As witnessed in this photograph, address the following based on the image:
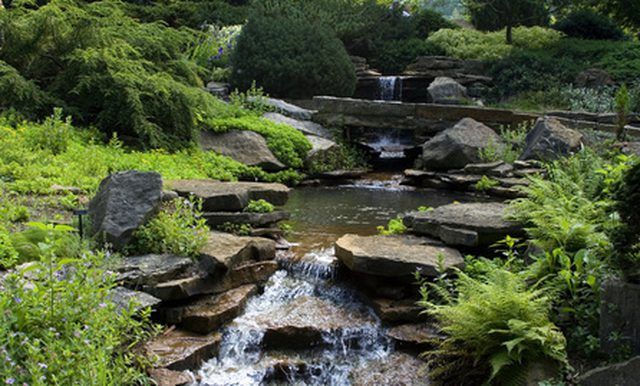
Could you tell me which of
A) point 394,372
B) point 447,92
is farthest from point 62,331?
point 447,92

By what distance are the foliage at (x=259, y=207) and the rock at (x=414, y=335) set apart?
2.74 m

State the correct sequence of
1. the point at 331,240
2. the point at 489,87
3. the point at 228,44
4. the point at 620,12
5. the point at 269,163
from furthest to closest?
the point at 620,12 → the point at 489,87 → the point at 228,44 → the point at 269,163 → the point at 331,240

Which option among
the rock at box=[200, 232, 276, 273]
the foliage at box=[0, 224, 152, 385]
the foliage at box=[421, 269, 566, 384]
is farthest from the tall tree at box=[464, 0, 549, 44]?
the foliage at box=[0, 224, 152, 385]

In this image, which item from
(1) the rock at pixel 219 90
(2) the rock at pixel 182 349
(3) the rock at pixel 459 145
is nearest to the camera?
(2) the rock at pixel 182 349

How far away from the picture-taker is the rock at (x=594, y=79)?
60.9 ft

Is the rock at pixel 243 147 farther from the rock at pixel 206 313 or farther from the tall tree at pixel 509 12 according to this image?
the tall tree at pixel 509 12

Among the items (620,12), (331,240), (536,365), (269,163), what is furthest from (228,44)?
(536,365)

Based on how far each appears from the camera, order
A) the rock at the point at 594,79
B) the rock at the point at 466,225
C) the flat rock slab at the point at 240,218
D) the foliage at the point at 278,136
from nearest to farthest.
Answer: the rock at the point at 466,225 < the flat rock slab at the point at 240,218 < the foliage at the point at 278,136 < the rock at the point at 594,79

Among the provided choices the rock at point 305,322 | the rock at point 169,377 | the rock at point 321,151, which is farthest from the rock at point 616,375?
the rock at point 321,151

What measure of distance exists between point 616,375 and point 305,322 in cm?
296

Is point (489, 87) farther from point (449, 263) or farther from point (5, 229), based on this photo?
point (5, 229)

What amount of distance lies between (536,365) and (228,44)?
603 inches

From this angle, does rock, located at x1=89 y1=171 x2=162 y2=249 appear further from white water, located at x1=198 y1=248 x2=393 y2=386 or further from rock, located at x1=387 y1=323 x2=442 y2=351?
rock, located at x1=387 y1=323 x2=442 y2=351

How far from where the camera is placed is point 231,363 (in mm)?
6117
